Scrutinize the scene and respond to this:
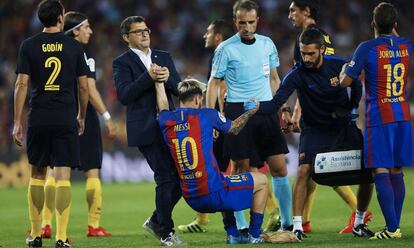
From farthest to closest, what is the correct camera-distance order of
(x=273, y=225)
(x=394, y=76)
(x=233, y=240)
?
(x=273, y=225) < (x=394, y=76) < (x=233, y=240)

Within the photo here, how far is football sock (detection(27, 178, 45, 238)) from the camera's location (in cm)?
938

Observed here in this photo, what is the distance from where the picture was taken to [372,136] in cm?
905

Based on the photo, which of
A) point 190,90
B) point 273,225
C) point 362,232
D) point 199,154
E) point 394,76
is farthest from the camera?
point 273,225

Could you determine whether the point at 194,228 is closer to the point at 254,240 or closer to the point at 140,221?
the point at 140,221

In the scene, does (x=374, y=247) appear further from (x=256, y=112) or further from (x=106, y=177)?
(x=106, y=177)

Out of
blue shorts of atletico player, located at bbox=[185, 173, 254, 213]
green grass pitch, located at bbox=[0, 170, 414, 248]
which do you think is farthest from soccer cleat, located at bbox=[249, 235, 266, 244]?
blue shorts of atletico player, located at bbox=[185, 173, 254, 213]

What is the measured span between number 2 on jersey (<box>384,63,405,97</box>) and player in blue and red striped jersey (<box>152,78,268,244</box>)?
60.7 inches

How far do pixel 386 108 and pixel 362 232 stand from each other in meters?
1.34

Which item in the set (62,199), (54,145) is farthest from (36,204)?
(54,145)

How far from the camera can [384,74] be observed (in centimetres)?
902

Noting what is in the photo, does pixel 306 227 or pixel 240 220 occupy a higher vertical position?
pixel 240 220

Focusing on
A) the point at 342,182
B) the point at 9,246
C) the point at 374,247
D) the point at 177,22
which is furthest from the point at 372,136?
the point at 177,22

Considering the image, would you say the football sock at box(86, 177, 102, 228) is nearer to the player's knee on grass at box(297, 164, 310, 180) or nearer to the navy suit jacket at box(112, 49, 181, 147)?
the navy suit jacket at box(112, 49, 181, 147)

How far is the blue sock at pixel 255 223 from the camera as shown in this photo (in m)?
8.82
